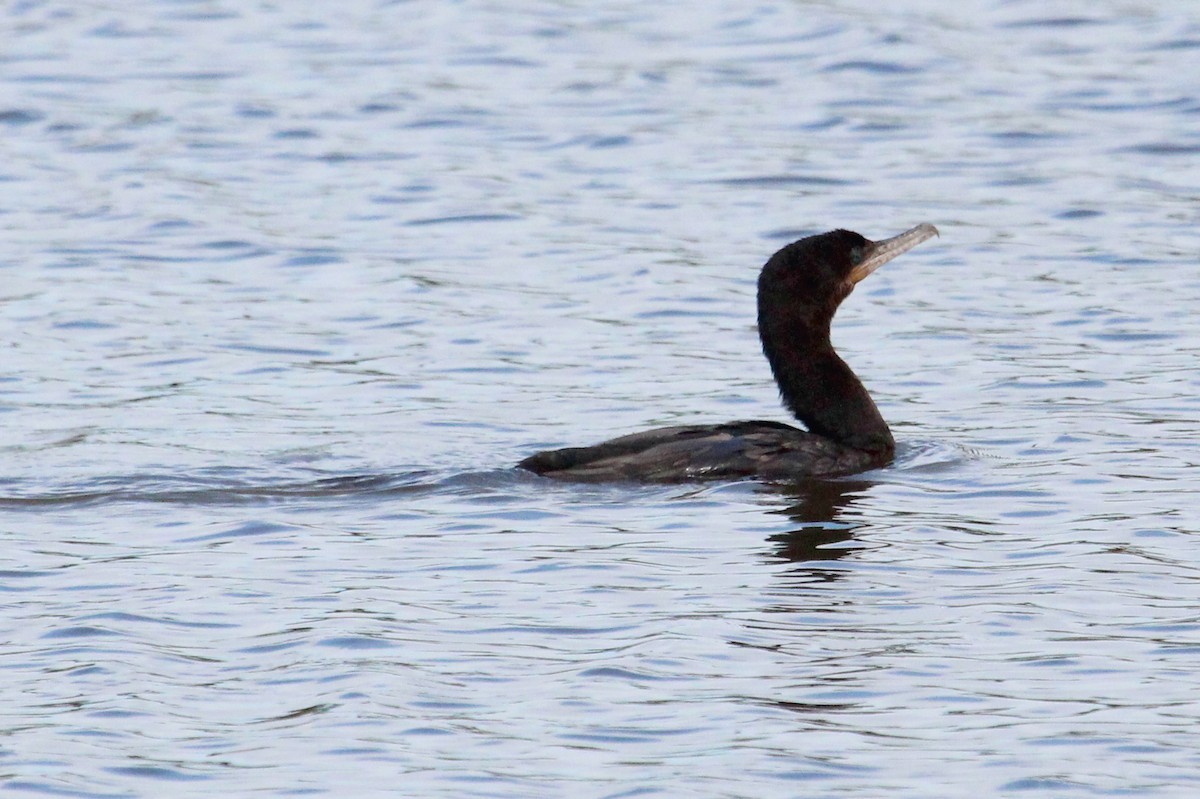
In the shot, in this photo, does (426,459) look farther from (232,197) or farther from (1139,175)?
(1139,175)

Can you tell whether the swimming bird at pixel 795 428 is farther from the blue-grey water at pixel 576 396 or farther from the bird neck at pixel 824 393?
the blue-grey water at pixel 576 396

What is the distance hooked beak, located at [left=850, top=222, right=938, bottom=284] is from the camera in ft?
37.3

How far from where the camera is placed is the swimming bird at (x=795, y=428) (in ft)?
34.2

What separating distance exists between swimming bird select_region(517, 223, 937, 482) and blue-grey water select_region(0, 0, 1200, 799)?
183mm

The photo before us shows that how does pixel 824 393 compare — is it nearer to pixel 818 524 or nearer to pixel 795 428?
pixel 795 428

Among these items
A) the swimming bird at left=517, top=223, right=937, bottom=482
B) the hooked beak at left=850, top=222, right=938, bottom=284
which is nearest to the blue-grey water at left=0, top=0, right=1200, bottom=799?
the swimming bird at left=517, top=223, right=937, bottom=482

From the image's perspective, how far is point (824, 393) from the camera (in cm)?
1109

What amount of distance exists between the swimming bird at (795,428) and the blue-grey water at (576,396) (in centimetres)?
18

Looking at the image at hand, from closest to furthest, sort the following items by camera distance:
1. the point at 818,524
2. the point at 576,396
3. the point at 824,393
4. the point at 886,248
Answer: the point at 818,524 < the point at 824,393 < the point at 886,248 < the point at 576,396

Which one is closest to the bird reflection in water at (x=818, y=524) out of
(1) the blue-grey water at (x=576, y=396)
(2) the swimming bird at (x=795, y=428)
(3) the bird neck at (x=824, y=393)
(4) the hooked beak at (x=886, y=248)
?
(1) the blue-grey water at (x=576, y=396)

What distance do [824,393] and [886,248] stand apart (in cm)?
86

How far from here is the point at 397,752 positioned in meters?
6.66

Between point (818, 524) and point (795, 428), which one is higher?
point (795, 428)

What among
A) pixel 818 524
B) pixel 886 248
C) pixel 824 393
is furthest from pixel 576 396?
pixel 818 524
